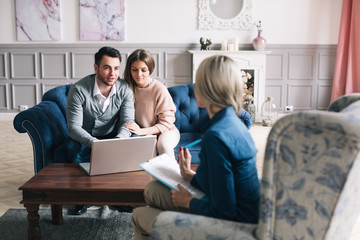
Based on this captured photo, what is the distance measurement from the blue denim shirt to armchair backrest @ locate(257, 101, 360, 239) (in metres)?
0.16

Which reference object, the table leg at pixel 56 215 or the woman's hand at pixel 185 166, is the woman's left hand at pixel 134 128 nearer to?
the table leg at pixel 56 215

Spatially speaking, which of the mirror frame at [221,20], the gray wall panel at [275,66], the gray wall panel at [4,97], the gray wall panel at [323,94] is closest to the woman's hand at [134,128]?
the mirror frame at [221,20]

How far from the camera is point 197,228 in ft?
3.09

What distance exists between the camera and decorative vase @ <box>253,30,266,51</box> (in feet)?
19.0

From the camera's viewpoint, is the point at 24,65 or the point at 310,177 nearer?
the point at 310,177

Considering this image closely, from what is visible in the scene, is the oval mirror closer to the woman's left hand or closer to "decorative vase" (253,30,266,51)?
"decorative vase" (253,30,266,51)

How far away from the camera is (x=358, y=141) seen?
0.75 metres

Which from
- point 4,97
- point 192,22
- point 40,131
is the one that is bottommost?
point 4,97

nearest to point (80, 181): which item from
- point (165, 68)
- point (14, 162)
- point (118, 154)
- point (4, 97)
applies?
point (118, 154)

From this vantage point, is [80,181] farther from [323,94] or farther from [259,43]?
[323,94]

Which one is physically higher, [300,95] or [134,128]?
[134,128]

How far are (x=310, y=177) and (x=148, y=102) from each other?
6.07 feet

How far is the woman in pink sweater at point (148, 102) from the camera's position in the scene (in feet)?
8.01

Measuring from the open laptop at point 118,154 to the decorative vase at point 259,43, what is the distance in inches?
171
